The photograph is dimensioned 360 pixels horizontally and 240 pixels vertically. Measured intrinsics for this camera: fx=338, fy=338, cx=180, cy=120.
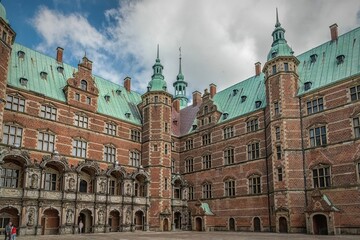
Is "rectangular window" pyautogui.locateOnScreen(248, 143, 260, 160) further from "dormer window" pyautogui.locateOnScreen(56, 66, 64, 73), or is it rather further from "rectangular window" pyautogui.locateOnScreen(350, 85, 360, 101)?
"dormer window" pyautogui.locateOnScreen(56, 66, 64, 73)

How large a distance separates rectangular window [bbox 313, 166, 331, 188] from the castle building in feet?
0.29

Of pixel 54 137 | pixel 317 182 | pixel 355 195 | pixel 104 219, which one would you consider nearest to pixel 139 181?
pixel 104 219

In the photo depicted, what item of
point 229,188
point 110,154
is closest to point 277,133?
point 229,188

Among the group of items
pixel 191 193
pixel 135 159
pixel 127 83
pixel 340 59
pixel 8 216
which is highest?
pixel 127 83

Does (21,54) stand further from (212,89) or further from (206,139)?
(212,89)

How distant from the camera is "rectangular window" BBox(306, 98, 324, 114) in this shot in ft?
103

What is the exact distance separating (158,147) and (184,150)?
6.09m

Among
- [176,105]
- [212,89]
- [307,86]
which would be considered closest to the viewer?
[307,86]

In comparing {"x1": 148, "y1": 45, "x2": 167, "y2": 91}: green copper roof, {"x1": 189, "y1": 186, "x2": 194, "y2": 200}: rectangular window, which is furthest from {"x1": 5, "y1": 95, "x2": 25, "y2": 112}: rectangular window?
{"x1": 189, "y1": 186, "x2": 194, "y2": 200}: rectangular window

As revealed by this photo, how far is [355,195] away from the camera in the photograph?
88.7 feet

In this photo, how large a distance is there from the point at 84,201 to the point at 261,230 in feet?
57.2

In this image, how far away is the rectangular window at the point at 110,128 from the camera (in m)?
38.1

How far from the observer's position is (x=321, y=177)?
29688 millimetres

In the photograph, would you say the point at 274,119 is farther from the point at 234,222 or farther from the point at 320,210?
the point at 234,222
